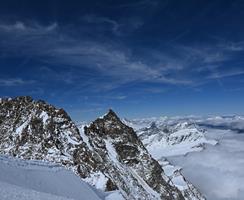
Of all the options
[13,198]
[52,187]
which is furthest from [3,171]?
[13,198]

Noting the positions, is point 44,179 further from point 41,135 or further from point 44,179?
point 41,135

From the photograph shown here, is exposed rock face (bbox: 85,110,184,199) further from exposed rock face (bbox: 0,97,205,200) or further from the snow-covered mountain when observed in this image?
the snow-covered mountain

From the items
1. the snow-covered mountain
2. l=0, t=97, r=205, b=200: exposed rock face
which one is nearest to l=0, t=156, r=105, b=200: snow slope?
the snow-covered mountain

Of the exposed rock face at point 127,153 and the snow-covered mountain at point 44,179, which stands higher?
the exposed rock face at point 127,153

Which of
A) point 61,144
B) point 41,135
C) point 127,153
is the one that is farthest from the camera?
point 127,153

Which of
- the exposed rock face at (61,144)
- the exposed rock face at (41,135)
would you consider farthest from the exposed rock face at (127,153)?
the exposed rock face at (41,135)

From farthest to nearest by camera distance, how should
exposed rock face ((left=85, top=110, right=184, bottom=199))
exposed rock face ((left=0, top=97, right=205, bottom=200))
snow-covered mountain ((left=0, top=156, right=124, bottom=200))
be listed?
1. exposed rock face ((left=85, top=110, right=184, bottom=199))
2. exposed rock face ((left=0, top=97, right=205, bottom=200))
3. snow-covered mountain ((left=0, top=156, right=124, bottom=200))

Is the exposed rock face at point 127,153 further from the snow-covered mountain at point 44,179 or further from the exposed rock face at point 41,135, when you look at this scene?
the snow-covered mountain at point 44,179

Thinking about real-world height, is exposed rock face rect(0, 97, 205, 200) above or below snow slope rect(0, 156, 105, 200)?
above

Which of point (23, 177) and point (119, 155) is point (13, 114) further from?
point (23, 177)

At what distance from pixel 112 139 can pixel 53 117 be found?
133 ft

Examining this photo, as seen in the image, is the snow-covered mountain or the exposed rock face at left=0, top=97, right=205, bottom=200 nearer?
the snow-covered mountain

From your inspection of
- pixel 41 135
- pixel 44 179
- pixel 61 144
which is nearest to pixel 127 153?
pixel 61 144

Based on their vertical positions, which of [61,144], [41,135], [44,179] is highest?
[41,135]
